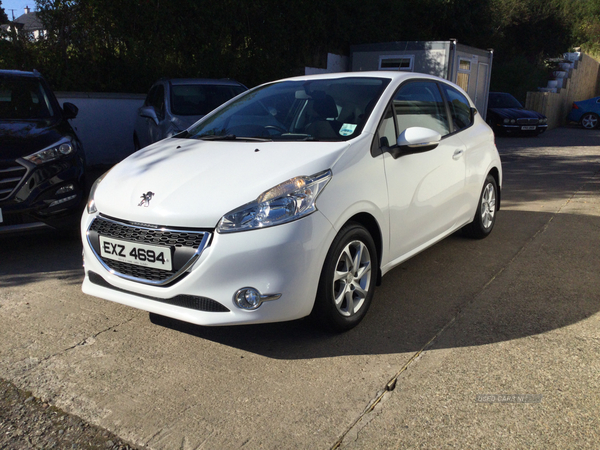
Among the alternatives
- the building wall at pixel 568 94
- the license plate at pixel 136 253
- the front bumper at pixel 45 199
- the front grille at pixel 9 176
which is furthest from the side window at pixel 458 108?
the building wall at pixel 568 94

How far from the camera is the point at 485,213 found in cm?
558

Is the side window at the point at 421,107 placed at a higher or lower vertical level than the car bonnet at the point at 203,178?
higher

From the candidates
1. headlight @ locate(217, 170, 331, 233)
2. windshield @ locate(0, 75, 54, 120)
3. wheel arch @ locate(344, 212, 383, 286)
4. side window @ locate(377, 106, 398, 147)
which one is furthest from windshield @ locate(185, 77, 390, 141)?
windshield @ locate(0, 75, 54, 120)

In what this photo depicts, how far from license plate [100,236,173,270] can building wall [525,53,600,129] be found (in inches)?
844

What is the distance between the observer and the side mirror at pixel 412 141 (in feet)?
12.4

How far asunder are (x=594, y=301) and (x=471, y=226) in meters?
1.58

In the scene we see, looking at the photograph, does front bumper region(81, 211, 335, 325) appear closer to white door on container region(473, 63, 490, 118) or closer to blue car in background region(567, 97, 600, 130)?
white door on container region(473, 63, 490, 118)

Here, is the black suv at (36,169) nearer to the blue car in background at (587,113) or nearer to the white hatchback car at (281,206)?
the white hatchback car at (281,206)

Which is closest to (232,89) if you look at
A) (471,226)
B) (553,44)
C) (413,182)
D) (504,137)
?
(471,226)

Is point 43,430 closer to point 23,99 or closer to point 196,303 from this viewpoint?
point 196,303

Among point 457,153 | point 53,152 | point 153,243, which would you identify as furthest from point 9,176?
point 457,153

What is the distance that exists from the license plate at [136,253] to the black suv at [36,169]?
6.43 ft

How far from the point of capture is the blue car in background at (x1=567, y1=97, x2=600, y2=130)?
72.5ft

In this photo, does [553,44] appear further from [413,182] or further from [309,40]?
[413,182]
